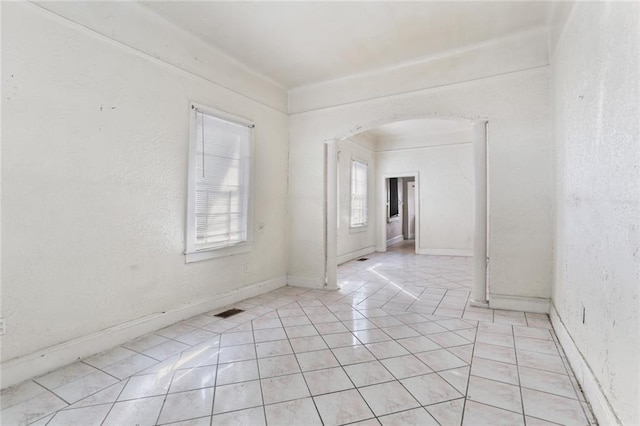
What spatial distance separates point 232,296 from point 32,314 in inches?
73.7

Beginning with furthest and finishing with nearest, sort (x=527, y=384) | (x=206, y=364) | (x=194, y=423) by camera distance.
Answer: (x=206, y=364), (x=527, y=384), (x=194, y=423)

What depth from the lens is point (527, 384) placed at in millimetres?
1944

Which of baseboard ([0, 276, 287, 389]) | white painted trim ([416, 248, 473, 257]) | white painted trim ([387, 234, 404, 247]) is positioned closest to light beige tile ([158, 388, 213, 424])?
baseboard ([0, 276, 287, 389])

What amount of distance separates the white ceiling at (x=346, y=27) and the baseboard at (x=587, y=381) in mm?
2861

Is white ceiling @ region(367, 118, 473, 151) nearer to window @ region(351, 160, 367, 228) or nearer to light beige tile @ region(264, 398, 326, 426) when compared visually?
window @ region(351, 160, 367, 228)

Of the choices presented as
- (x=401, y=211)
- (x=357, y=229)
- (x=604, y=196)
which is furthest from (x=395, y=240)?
(x=604, y=196)

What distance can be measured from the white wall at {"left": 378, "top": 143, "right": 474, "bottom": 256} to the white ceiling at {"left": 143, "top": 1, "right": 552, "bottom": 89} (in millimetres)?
4263

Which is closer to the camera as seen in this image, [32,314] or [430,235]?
[32,314]

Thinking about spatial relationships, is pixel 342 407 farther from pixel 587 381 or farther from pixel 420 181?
pixel 420 181

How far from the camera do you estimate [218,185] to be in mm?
3514

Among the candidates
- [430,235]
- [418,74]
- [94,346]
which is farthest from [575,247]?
[430,235]

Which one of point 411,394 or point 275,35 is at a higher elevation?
point 275,35

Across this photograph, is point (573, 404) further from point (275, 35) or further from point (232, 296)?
point (275, 35)

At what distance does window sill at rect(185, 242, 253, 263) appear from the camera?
10.5ft
